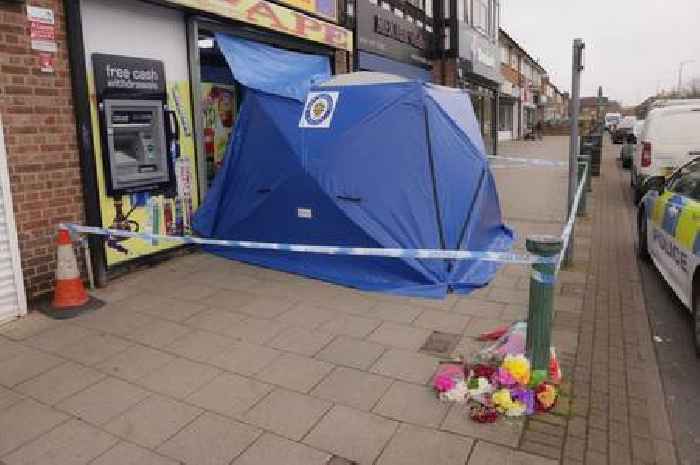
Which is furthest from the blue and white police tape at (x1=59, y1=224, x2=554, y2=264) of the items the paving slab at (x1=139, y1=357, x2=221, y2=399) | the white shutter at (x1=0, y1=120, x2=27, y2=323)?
the paving slab at (x1=139, y1=357, x2=221, y2=399)

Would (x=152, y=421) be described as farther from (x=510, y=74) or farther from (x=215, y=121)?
(x=510, y=74)

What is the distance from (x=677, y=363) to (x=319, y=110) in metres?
4.29

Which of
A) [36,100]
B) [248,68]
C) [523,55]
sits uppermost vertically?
[523,55]

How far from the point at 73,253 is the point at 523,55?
42162 mm

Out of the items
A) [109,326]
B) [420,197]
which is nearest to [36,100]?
[109,326]

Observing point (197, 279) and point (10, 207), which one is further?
point (197, 279)

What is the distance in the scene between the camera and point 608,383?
154 inches

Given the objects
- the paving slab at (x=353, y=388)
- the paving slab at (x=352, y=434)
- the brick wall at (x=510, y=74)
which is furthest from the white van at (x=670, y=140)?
the brick wall at (x=510, y=74)

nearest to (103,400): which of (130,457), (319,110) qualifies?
(130,457)

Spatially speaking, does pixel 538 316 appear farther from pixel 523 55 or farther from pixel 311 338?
pixel 523 55

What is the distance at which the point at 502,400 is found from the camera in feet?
11.2

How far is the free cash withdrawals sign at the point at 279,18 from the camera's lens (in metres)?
7.06

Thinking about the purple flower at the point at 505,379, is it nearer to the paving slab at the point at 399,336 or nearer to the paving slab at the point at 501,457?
the paving slab at the point at 501,457

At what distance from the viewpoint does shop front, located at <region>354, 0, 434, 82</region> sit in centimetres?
1149
